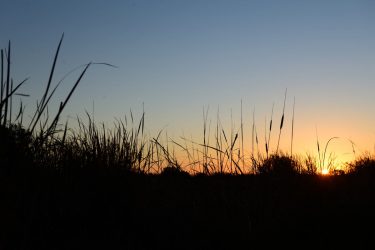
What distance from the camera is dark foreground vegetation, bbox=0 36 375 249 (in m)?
1.75

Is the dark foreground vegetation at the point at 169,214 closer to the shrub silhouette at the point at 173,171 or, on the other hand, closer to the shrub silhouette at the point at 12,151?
the shrub silhouette at the point at 12,151

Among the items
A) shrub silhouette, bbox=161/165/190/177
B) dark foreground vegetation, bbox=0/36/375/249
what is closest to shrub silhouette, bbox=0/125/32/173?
dark foreground vegetation, bbox=0/36/375/249

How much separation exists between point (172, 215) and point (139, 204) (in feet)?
1.06

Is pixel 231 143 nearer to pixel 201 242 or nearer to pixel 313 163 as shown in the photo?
pixel 201 242

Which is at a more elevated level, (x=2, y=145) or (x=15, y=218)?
(x=2, y=145)

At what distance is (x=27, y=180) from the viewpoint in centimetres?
198

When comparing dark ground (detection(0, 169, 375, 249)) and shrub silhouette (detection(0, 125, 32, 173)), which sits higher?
shrub silhouette (detection(0, 125, 32, 173))

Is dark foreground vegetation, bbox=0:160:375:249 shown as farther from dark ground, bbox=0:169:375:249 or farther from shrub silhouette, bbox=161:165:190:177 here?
shrub silhouette, bbox=161:165:190:177

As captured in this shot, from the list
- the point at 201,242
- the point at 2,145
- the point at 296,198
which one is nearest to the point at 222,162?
the point at 296,198

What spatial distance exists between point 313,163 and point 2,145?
3785mm

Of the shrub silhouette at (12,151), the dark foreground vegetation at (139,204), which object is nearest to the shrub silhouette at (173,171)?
the dark foreground vegetation at (139,204)

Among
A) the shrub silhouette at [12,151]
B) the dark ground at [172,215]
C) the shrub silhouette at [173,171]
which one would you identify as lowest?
the dark ground at [172,215]

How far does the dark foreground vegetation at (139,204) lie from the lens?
1.75 m

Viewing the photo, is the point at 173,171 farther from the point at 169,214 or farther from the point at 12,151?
the point at 12,151
